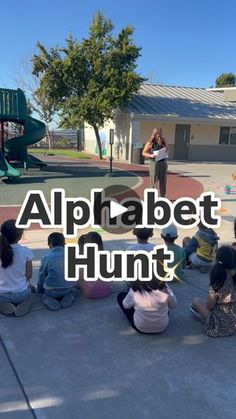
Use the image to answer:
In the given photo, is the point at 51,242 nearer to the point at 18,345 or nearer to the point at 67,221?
the point at 18,345

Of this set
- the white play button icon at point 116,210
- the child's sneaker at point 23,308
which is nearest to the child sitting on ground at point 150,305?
the child's sneaker at point 23,308

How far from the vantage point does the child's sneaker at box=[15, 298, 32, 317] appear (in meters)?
3.73

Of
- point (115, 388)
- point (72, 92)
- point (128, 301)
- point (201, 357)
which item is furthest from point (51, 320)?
point (72, 92)

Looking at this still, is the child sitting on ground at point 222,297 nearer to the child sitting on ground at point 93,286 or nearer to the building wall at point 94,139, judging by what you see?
the child sitting on ground at point 93,286

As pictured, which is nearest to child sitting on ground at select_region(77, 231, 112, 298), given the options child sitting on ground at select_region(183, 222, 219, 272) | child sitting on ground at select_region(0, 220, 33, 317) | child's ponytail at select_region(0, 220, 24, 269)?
child sitting on ground at select_region(0, 220, 33, 317)

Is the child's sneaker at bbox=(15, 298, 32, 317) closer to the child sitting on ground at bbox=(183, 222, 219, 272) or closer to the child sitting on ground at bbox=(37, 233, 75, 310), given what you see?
the child sitting on ground at bbox=(37, 233, 75, 310)

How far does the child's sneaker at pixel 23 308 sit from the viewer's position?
3734mm

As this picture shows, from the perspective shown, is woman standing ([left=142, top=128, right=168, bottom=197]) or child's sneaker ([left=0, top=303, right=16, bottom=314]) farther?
woman standing ([left=142, top=128, right=168, bottom=197])

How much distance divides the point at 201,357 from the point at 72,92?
22.7 metres

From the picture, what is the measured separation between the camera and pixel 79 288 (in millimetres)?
4289

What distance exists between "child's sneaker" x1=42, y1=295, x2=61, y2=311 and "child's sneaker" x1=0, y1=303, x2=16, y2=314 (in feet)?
1.10

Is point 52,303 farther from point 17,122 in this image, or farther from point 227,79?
point 227,79

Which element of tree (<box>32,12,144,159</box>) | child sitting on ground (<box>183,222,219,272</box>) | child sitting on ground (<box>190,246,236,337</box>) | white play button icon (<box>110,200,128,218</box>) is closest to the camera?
child sitting on ground (<box>190,246,236,337</box>)

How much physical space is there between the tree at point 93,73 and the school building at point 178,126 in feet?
5.34
